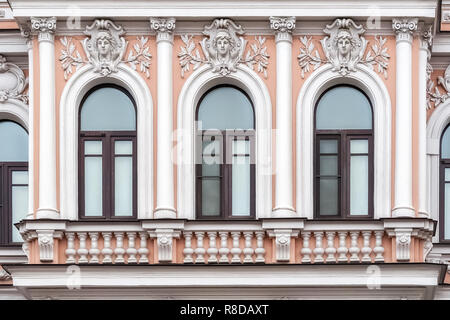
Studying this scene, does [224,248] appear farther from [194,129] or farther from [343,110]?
[343,110]

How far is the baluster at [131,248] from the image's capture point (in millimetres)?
31656

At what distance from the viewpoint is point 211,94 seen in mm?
32594

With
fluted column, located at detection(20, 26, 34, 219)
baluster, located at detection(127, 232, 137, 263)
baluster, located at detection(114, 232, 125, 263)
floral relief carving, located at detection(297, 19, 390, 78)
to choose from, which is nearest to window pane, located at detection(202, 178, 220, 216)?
baluster, located at detection(127, 232, 137, 263)

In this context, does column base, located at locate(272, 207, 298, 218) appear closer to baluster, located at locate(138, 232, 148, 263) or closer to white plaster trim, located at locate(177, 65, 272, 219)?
white plaster trim, located at locate(177, 65, 272, 219)

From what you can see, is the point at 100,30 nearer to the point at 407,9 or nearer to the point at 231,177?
the point at 231,177

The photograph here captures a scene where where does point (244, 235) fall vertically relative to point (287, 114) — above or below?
below

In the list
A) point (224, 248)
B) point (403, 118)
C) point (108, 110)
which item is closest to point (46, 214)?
point (108, 110)

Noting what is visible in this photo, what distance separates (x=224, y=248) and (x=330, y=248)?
6.10ft

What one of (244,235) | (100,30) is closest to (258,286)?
(244,235)

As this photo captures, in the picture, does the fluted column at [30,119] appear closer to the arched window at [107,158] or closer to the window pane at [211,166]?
the arched window at [107,158]

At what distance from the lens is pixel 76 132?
106ft

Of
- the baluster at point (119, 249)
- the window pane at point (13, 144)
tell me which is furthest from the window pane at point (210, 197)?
the window pane at point (13, 144)

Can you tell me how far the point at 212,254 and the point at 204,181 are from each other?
4.64ft

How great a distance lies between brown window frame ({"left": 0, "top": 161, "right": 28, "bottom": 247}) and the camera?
111 ft
